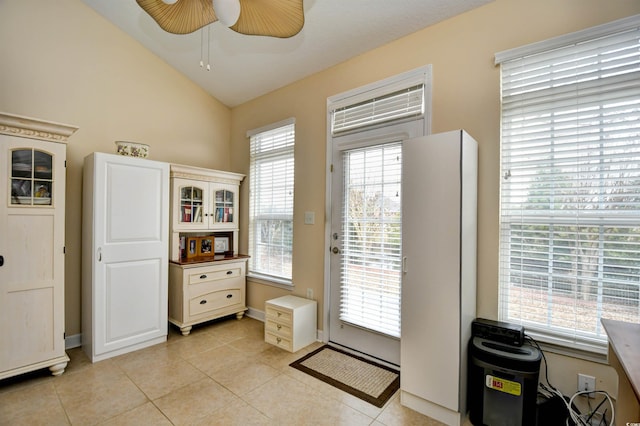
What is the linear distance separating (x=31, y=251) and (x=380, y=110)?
10.1 ft

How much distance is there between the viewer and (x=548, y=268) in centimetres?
196

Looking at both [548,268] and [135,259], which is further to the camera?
[135,259]

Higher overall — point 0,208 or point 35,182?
point 35,182

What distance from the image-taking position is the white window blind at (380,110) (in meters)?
2.51

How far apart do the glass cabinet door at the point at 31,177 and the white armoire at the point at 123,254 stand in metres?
0.30

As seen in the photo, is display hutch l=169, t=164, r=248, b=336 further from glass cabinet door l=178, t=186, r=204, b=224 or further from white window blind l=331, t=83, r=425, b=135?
white window blind l=331, t=83, r=425, b=135

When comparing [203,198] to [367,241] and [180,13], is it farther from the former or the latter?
[180,13]

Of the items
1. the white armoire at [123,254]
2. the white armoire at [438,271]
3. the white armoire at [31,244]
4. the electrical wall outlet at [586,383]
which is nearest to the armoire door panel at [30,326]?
the white armoire at [31,244]

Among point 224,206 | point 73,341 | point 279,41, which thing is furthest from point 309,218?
point 73,341

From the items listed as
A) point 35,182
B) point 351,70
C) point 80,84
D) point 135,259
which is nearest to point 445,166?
point 351,70

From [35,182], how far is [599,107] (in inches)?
158

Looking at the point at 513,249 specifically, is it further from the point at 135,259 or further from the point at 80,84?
the point at 80,84

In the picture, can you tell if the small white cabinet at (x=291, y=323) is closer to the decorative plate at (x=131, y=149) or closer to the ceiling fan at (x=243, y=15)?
the decorative plate at (x=131, y=149)

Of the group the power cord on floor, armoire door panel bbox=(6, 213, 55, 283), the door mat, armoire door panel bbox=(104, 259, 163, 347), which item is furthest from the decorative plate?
the power cord on floor
